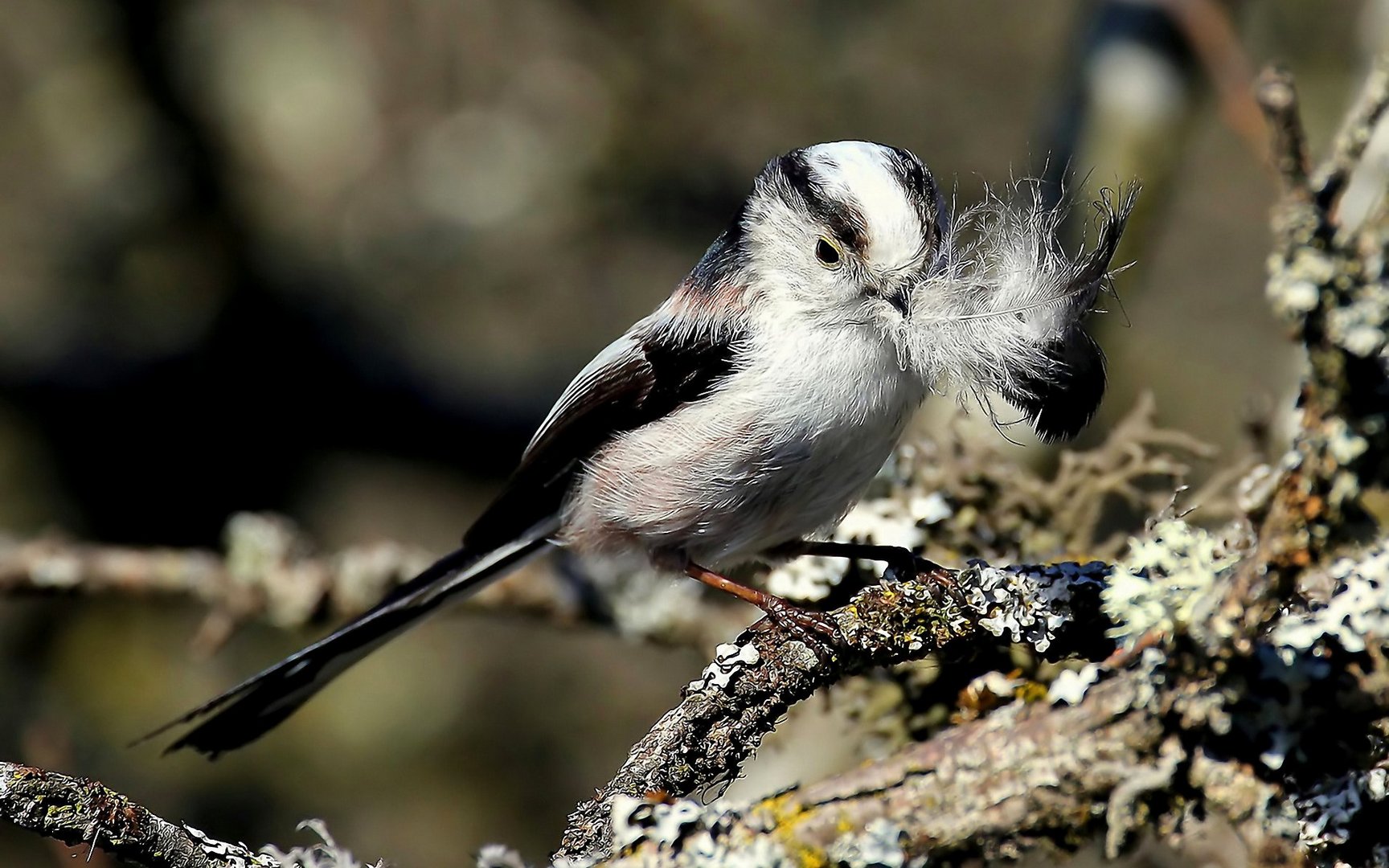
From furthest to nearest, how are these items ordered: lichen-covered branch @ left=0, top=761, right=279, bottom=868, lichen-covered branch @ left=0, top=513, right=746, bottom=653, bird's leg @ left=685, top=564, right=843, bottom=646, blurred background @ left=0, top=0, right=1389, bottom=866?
blurred background @ left=0, top=0, right=1389, bottom=866
lichen-covered branch @ left=0, top=513, right=746, bottom=653
bird's leg @ left=685, top=564, right=843, bottom=646
lichen-covered branch @ left=0, top=761, right=279, bottom=868

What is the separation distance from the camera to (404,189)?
5750mm

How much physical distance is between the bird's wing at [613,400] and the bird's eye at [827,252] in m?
0.20

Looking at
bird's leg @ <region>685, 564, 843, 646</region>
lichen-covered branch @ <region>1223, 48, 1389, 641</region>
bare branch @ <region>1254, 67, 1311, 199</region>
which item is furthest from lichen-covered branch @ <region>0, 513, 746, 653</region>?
bare branch @ <region>1254, 67, 1311, 199</region>

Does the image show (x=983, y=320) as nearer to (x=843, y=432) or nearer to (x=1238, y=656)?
(x=843, y=432)

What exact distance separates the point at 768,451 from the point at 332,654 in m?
0.91

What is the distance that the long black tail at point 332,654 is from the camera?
2.01 metres

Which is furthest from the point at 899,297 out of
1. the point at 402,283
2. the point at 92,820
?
the point at 402,283

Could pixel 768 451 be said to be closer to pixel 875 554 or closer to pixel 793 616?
pixel 875 554

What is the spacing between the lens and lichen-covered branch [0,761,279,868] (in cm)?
108

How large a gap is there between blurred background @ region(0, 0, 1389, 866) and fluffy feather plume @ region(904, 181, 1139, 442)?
3123 millimetres

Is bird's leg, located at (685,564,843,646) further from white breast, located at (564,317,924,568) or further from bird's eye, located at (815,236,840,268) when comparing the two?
bird's eye, located at (815,236,840,268)

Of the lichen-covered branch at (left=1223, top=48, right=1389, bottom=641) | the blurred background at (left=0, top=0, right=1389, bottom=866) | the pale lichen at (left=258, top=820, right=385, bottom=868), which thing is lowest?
the pale lichen at (left=258, top=820, right=385, bottom=868)

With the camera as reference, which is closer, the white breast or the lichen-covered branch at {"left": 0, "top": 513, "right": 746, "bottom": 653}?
the white breast

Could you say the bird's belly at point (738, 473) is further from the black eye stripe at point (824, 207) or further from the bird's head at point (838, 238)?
the black eye stripe at point (824, 207)
